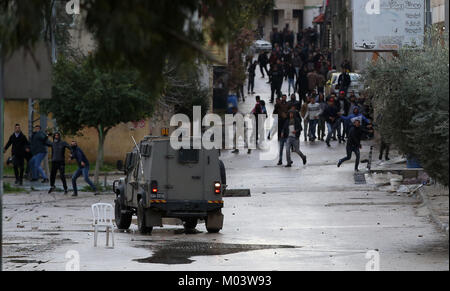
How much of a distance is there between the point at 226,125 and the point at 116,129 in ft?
22.0

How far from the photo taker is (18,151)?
32.0m

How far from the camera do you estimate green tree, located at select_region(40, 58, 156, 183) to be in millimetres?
29641

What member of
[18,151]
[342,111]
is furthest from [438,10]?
[18,151]

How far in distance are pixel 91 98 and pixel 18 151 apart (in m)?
3.88

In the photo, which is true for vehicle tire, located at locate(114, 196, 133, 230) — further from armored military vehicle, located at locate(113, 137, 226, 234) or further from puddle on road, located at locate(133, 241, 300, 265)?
puddle on road, located at locate(133, 241, 300, 265)

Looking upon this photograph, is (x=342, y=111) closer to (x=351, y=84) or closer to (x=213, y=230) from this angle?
(x=351, y=84)

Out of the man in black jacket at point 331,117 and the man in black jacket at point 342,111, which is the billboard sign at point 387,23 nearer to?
the man in black jacket at point 331,117

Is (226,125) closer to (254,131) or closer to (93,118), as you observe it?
(254,131)

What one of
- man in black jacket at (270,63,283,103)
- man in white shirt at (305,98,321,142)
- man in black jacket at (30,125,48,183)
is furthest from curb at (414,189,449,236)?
man in black jacket at (270,63,283,103)

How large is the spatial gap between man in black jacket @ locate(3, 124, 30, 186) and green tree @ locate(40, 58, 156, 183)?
2.26m

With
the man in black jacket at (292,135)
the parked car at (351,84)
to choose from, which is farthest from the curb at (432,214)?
the parked car at (351,84)
